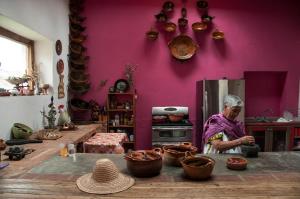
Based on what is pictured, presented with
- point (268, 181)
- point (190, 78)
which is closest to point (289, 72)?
point (190, 78)

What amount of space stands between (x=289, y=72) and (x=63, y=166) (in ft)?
15.0

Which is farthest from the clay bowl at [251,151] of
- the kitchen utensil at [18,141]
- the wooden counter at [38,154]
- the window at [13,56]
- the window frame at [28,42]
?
the window frame at [28,42]

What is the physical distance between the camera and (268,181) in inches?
56.9

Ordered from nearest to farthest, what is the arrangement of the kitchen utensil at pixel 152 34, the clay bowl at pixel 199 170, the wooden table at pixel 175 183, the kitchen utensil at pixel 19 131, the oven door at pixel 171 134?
the wooden table at pixel 175 183 → the clay bowl at pixel 199 170 → the kitchen utensil at pixel 19 131 → the oven door at pixel 171 134 → the kitchen utensil at pixel 152 34

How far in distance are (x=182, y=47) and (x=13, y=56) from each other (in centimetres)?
273

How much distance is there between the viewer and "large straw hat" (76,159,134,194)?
51.9 inches

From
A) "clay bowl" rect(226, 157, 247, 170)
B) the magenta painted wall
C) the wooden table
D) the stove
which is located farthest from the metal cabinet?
"clay bowl" rect(226, 157, 247, 170)

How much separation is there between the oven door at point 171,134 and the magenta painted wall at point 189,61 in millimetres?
588

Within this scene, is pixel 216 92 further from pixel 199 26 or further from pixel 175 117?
pixel 199 26

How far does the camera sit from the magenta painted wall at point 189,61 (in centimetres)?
479

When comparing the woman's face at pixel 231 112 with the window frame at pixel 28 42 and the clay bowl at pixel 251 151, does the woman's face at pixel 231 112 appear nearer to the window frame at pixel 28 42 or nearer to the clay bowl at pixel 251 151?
the clay bowl at pixel 251 151

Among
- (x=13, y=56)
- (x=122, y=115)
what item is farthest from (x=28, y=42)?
(x=122, y=115)

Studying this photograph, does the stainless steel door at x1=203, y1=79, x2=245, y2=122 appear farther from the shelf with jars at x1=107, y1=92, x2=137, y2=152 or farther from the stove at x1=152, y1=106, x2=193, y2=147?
the shelf with jars at x1=107, y1=92, x2=137, y2=152

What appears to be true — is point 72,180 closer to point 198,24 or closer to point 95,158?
point 95,158
